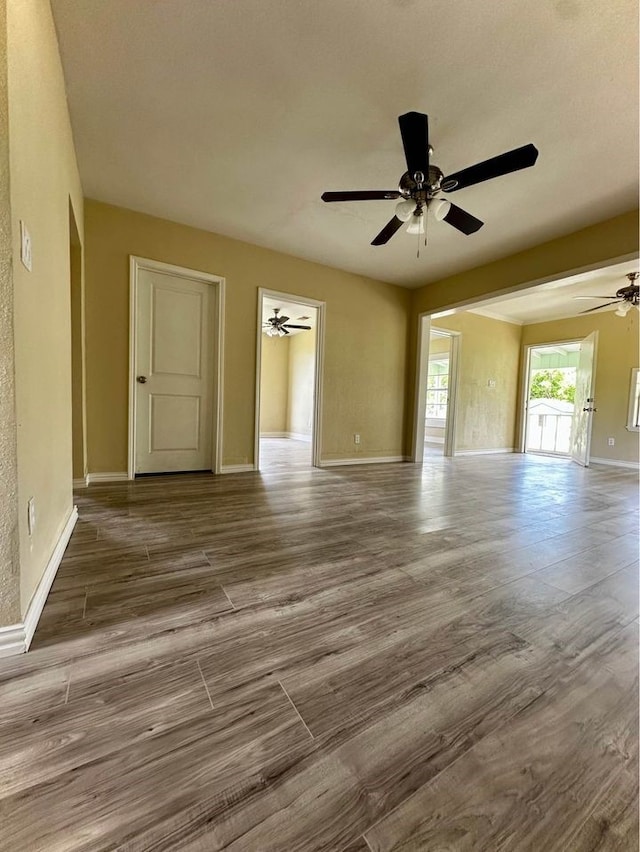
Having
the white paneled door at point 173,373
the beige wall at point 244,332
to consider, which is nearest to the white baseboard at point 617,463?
the beige wall at point 244,332

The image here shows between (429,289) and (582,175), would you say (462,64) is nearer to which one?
(582,175)

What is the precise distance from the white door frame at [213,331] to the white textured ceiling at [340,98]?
21.3 inches

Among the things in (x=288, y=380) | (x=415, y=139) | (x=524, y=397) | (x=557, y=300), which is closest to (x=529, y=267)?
(x=557, y=300)

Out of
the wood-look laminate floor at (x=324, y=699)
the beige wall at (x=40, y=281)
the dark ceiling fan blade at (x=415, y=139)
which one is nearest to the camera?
the wood-look laminate floor at (x=324, y=699)

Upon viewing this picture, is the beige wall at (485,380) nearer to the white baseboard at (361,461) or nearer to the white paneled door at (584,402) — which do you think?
the white paneled door at (584,402)

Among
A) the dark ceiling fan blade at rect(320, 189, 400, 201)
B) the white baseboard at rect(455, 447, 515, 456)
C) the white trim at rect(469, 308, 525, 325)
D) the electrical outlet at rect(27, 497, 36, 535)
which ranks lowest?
the white baseboard at rect(455, 447, 515, 456)

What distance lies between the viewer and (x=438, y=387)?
8.12 m

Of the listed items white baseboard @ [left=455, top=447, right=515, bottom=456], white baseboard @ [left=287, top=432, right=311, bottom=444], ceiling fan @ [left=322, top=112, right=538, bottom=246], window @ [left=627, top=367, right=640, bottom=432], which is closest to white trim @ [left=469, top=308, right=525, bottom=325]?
window @ [left=627, top=367, right=640, bottom=432]

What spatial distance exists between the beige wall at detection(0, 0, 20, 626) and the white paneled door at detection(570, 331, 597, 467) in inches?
254

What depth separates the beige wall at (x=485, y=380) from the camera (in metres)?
6.20

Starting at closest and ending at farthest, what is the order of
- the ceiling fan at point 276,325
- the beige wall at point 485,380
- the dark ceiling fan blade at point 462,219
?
the dark ceiling fan blade at point 462,219 → the beige wall at point 485,380 → the ceiling fan at point 276,325

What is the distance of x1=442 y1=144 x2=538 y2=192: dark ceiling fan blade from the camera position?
5.90 ft

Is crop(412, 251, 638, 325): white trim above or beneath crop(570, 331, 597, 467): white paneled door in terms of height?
above

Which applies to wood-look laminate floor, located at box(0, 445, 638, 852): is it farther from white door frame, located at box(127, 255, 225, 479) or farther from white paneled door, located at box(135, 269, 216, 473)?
white paneled door, located at box(135, 269, 216, 473)
